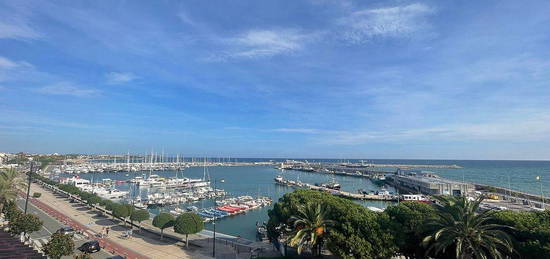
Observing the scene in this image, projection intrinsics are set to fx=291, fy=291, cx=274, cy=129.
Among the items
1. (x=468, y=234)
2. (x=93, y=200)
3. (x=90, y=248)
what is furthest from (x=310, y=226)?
(x=93, y=200)

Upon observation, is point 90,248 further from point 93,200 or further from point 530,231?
point 530,231

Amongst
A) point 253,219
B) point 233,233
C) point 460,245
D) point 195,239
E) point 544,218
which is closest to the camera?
point 460,245

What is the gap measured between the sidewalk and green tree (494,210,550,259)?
26776mm

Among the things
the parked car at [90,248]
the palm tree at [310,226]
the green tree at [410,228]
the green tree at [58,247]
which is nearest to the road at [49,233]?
the parked car at [90,248]

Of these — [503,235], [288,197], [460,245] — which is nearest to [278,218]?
[288,197]

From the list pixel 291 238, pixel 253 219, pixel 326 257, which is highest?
pixel 291 238

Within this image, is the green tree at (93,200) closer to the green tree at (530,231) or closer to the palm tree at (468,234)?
the palm tree at (468,234)

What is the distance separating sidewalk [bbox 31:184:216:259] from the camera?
30.9 m

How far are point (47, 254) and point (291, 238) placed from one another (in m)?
19.8

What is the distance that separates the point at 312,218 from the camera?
23500 millimetres

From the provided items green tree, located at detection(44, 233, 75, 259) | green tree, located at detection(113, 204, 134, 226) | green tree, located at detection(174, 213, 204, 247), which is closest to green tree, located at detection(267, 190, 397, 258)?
green tree, located at detection(174, 213, 204, 247)

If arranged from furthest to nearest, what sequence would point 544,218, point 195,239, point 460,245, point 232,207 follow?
point 232,207, point 195,239, point 544,218, point 460,245

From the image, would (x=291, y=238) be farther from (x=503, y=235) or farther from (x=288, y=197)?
(x=503, y=235)

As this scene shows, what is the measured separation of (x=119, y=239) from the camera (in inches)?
1415
